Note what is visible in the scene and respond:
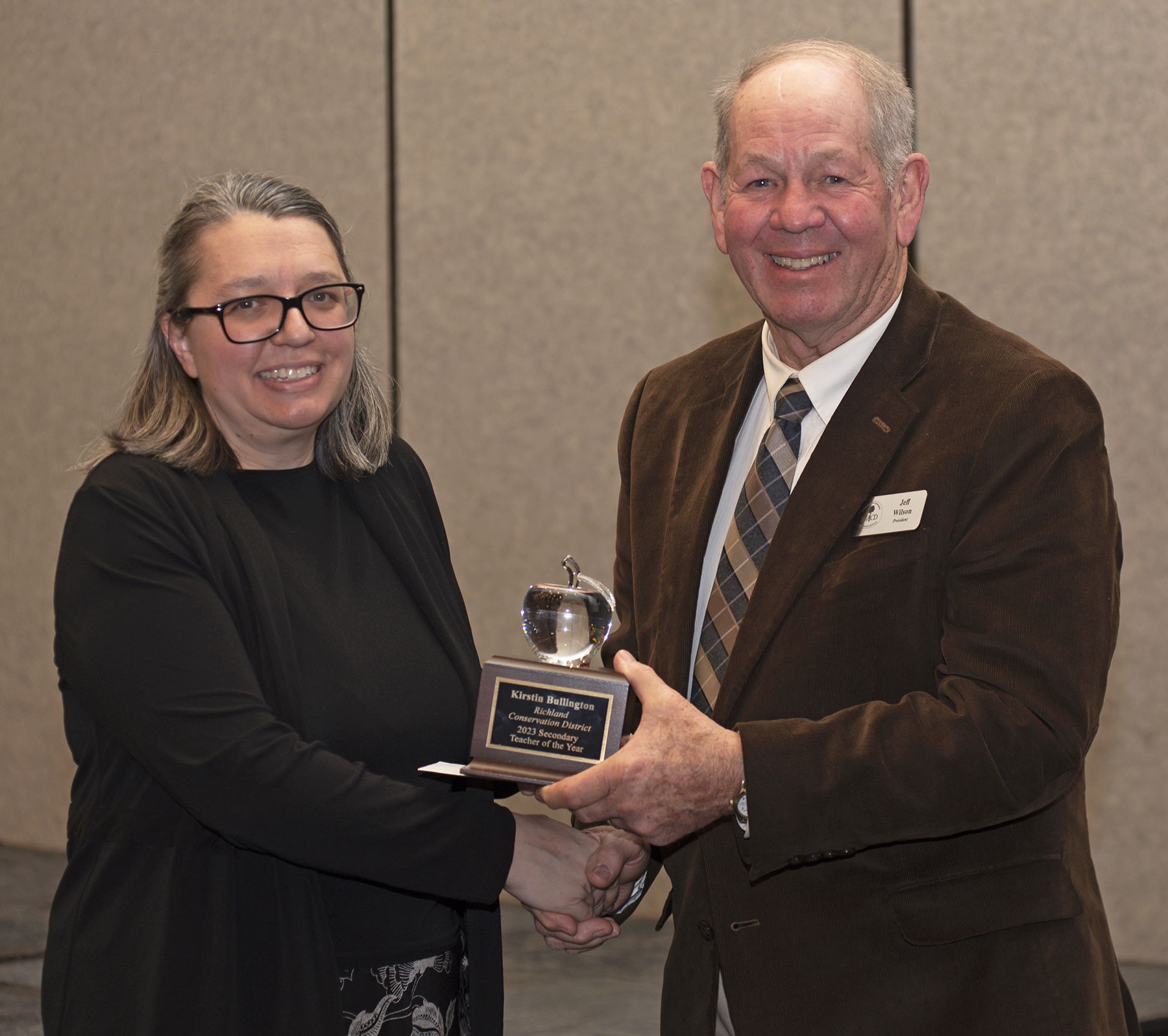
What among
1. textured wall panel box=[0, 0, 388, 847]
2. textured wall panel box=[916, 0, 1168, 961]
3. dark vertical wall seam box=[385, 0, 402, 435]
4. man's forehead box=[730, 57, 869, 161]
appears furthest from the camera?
textured wall panel box=[0, 0, 388, 847]

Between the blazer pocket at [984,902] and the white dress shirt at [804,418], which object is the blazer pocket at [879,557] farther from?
the blazer pocket at [984,902]

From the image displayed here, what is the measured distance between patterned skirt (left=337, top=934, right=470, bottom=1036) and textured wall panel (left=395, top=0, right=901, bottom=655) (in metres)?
2.93

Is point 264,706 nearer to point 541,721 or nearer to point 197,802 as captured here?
point 197,802

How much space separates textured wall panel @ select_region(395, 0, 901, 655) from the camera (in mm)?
4727

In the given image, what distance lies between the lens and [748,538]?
1991 millimetres

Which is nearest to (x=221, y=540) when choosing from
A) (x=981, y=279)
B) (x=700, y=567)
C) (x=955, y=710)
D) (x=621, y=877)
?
(x=700, y=567)

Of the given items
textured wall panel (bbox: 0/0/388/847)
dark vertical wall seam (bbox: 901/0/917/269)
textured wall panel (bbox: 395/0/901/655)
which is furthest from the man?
textured wall panel (bbox: 0/0/388/847)

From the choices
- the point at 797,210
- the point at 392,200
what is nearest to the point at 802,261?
the point at 797,210

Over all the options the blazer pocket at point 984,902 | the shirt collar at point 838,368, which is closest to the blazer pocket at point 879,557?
the shirt collar at point 838,368

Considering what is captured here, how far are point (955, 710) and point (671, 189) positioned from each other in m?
3.31

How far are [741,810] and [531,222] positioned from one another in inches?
141

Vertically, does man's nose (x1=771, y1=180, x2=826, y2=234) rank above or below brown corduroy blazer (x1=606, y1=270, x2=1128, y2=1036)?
above

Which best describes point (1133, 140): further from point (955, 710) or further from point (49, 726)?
point (49, 726)

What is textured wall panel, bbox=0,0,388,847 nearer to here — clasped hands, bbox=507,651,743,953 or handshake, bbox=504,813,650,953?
handshake, bbox=504,813,650,953
